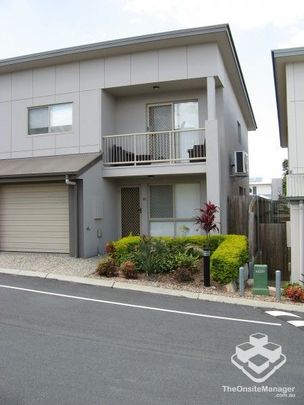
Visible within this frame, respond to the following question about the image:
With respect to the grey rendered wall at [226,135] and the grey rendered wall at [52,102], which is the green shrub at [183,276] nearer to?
the grey rendered wall at [226,135]

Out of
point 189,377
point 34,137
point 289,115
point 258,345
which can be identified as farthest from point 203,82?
point 189,377

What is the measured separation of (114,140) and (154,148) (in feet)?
4.97

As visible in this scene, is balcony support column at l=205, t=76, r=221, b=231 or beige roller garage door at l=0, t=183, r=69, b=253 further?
beige roller garage door at l=0, t=183, r=69, b=253

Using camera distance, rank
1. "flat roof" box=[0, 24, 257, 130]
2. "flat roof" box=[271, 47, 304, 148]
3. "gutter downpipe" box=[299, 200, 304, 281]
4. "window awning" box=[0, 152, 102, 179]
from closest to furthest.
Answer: "gutter downpipe" box=[299, 200, 304, 281], "flat roof" box=[271, 47, 304, 148], "window awning" box=[0, 152, 102, 179], "flat roof" box=[0, 24, 257, 130]

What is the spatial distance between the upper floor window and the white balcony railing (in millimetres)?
1678

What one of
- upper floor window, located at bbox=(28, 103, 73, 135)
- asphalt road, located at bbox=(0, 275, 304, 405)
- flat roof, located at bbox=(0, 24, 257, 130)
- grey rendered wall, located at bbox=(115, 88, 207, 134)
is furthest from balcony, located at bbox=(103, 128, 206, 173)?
asphalt road, located at bbox=(0, 275, 304, 405)

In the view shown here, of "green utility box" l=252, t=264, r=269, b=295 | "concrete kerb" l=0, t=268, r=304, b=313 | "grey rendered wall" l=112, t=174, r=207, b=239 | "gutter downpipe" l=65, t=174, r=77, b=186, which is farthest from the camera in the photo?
"grey rendered wall" l=112, t=174, r=207, b=239

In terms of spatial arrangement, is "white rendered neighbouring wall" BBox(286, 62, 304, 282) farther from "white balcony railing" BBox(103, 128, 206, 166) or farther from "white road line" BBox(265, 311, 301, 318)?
"white road line" BBox(265, 311, 301, 318)

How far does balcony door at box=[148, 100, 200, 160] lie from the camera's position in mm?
15047

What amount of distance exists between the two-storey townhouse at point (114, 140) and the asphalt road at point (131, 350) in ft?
19.2

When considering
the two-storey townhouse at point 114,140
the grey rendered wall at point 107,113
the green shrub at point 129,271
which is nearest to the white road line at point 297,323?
the green shrub at point 129,271

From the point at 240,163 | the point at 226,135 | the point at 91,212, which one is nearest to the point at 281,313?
the point at 91,212

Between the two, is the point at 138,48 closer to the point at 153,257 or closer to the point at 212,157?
Answer: the point at 212,157

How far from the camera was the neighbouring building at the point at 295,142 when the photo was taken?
1148cm
